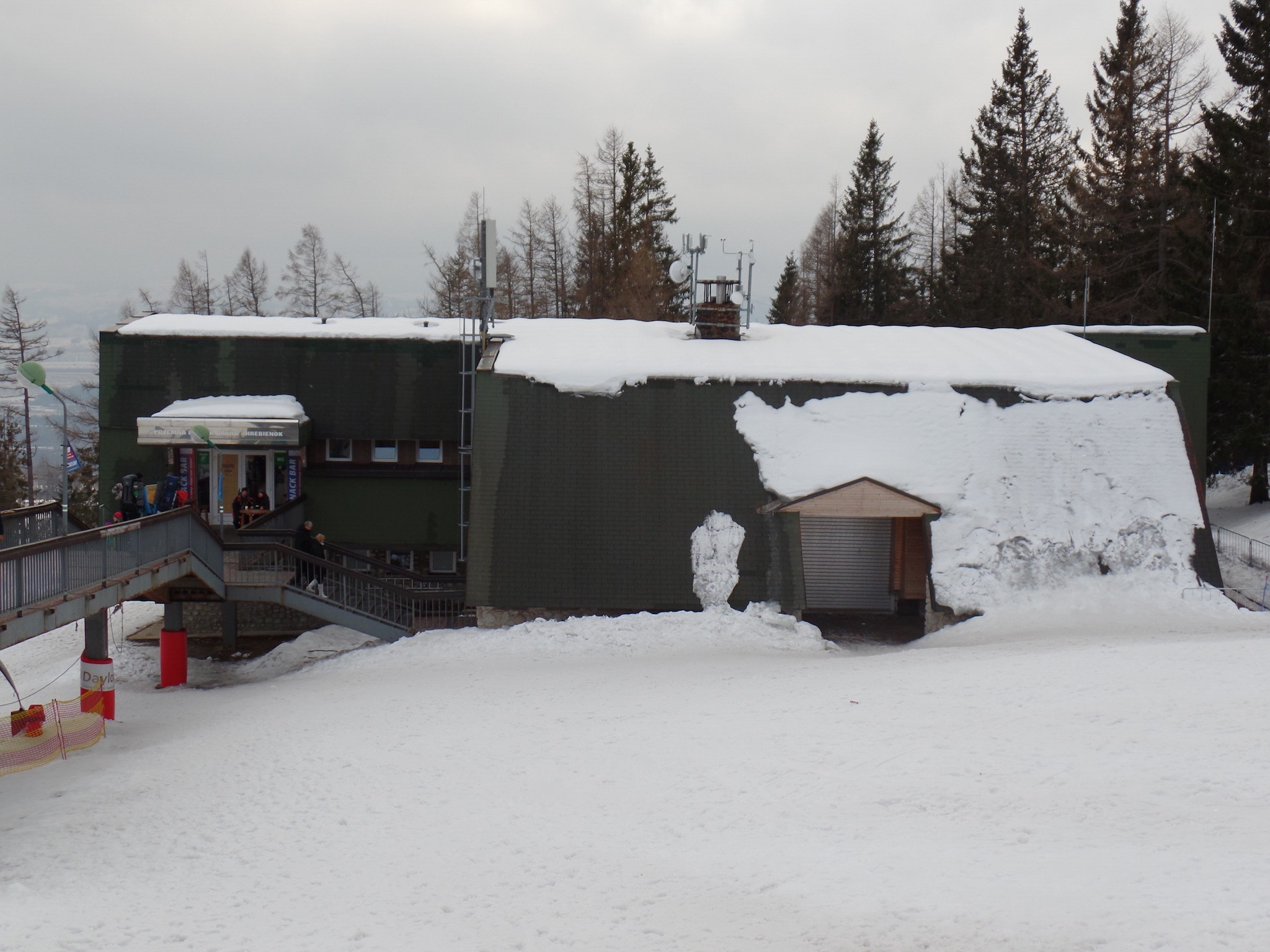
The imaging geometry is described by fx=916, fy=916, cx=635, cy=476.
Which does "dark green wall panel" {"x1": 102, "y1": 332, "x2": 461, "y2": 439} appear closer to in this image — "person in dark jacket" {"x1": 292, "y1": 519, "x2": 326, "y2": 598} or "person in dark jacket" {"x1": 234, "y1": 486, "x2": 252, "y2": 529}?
"person in dark jacket" {"x1": 234, "y1": 486, "x2": 252, "y2": 529}

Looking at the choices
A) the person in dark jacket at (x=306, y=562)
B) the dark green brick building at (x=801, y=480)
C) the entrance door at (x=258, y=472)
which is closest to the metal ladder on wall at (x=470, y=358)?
the dark green brick building at (x=801, y=480)

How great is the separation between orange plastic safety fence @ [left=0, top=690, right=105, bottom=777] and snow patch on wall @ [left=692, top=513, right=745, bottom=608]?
433 inches

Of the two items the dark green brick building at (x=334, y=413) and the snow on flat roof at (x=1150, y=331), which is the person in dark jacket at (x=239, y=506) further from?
the snow on flat roof at (x=1150, y=331)

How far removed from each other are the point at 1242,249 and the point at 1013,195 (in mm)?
17859

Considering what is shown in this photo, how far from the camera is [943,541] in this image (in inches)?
752

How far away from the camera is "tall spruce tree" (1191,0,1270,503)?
26.5 m

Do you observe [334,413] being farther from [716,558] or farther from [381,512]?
[716,558]

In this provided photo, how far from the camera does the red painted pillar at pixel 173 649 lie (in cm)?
1917

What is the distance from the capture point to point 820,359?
73.9 ft

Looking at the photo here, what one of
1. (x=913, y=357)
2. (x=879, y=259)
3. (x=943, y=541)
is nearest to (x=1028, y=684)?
(x=943, y=541)

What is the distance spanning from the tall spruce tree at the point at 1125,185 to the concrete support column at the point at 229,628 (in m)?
30.5

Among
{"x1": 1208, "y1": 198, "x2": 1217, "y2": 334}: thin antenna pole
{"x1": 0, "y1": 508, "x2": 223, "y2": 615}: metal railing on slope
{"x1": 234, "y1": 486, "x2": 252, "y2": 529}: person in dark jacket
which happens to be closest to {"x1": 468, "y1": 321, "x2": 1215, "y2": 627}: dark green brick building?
{"x1": 0, "y1": 508, "x2": 223, "y2": 615}: metal railing on slope

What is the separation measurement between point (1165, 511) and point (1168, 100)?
83.7 ft

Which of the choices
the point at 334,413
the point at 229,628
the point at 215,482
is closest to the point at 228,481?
the point at 215,482
